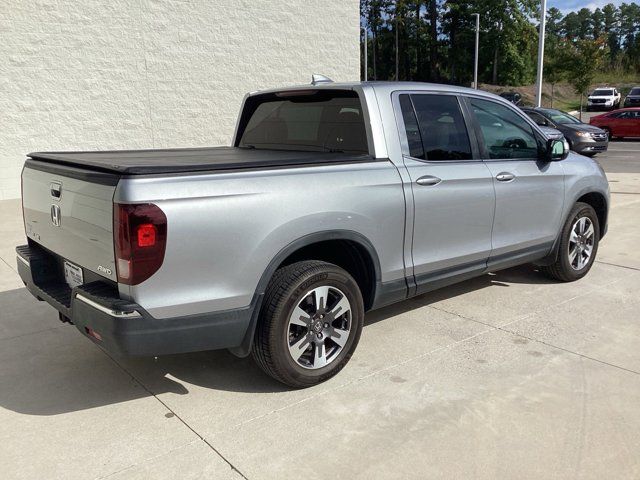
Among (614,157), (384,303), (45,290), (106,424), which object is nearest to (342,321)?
(384,303)

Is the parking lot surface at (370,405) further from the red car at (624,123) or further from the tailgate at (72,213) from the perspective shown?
the red car at (624,123)

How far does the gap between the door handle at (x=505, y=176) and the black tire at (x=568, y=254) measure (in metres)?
1.02

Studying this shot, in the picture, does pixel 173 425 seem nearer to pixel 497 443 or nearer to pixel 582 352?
pixel 497 443

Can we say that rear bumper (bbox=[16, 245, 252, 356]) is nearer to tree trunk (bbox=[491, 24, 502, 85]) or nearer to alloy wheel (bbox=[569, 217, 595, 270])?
alloy wheel (bbox=[569, 217, 595, 270])

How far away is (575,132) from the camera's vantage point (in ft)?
57.6

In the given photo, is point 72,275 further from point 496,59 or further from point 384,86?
point 496,59

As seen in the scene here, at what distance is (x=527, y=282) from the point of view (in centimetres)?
555

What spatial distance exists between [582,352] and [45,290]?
3.48 m

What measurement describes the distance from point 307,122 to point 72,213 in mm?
1877

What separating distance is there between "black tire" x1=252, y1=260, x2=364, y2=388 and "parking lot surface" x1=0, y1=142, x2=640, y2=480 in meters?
0.12

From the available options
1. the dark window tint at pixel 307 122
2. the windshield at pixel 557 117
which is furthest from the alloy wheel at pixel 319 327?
the windshield at pixel 557 117

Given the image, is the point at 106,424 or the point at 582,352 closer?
the point at 106,424

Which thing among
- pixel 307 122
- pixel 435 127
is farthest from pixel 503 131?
pixel 307 122

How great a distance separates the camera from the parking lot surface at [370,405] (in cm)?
275
